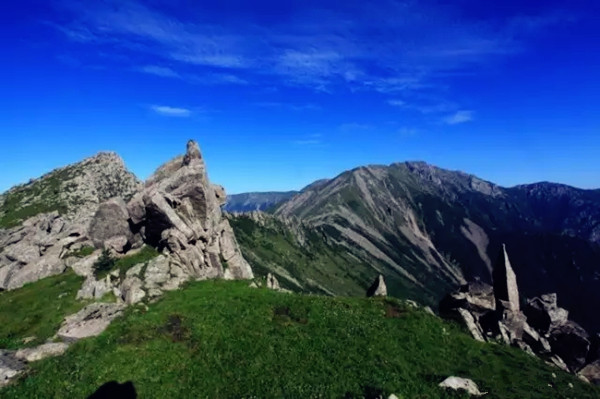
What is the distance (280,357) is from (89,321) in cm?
2319

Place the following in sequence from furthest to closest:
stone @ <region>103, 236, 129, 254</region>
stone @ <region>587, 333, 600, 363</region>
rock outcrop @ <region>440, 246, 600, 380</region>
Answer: stone @ <region>587, 333, 600, 363</region>, stone @ <region>103, 236, 129, 254</region>, rock outcrop @ <region>440, 246, 600, 380</region>

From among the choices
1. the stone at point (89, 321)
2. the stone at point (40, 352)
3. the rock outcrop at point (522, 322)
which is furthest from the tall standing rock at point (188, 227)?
the rock outcrop at point (522, 322)

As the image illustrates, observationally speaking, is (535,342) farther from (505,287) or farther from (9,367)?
(9,367)

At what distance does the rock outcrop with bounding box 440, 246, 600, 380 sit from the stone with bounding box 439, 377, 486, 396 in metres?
23.9

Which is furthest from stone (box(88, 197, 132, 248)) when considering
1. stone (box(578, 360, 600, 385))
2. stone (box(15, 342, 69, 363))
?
stone (box(578, 360, 600, 385))

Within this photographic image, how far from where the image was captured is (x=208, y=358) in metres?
41.3

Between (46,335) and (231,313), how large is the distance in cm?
1988

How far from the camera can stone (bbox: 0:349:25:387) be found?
1510 inches

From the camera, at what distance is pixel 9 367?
40.1 m

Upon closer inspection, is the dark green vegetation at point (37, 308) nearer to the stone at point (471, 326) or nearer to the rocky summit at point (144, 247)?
the rocky summit at point (144, 247)

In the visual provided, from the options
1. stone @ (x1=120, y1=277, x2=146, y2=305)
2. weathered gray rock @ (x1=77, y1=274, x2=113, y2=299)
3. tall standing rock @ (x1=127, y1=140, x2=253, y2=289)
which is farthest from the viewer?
tall standing rock @ (x1=127, y1=140, x2=253, y2=289)

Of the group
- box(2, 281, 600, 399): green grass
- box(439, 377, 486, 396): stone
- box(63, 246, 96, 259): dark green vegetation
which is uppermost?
box(63, 246, 96, 259): dark green vegetation

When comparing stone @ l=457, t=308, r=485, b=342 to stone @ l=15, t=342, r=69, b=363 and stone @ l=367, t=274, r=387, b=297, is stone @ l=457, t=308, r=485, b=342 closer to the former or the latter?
stone @ l=367, t=274, r=387, b=297

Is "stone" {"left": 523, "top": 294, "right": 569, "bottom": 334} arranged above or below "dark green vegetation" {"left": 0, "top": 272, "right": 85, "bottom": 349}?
below
